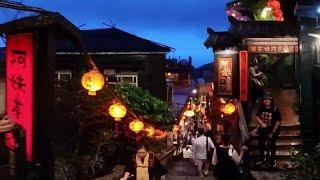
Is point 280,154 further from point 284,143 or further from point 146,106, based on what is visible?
point 146,106

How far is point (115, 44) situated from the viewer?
34.6 meters

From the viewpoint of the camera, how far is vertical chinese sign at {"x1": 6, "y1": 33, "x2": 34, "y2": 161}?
10.6m

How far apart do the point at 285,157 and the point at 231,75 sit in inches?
215

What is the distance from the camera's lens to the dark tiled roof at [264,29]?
22.6 m

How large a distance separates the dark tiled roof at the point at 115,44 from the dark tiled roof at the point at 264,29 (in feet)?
36.8

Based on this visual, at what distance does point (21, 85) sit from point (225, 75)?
14.7m

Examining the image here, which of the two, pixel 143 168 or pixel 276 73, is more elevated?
pixel 276 73

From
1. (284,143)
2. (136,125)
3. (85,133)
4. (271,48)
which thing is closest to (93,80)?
(136,125)

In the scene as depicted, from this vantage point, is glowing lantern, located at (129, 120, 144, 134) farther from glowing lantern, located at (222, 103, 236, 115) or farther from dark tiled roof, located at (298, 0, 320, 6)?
glowing lantern, located at (222, 103, 236, 115)

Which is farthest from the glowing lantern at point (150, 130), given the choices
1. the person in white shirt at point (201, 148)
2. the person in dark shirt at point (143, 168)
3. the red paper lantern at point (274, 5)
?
the red paper lantern at point (274, 5)

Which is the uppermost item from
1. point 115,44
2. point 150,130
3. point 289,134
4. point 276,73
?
point 115,44

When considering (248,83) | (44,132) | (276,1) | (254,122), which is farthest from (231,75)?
(44,132)

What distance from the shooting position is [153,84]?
115 feet

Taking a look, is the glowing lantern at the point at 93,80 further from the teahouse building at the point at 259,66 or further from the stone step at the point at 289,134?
the stone step at the point at 289,134
